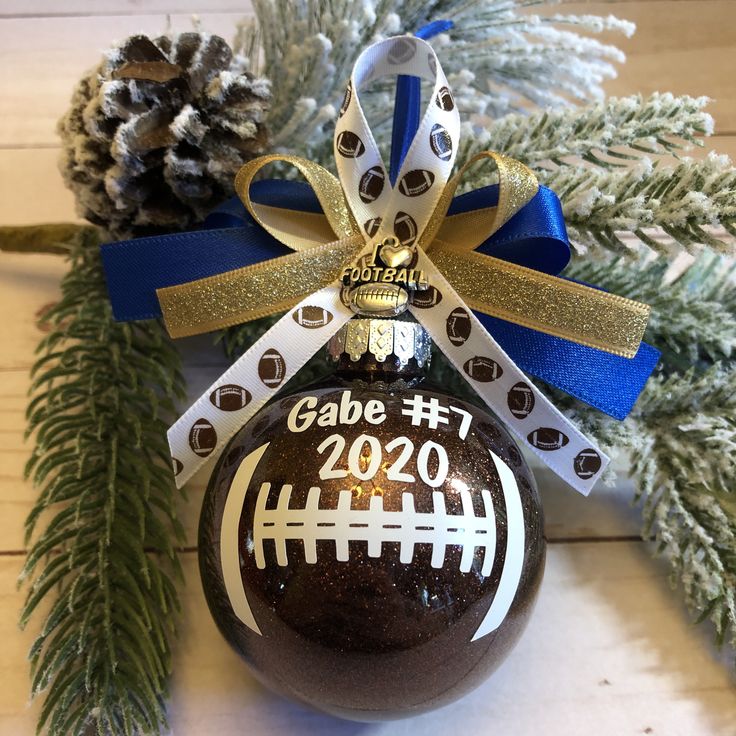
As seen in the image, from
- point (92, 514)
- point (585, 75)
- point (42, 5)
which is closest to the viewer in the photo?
point (92, 514)

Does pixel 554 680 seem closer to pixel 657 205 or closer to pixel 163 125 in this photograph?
pixel 657 205

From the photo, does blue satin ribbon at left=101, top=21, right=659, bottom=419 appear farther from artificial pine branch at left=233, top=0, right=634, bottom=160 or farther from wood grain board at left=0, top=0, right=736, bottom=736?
wood grain board at left=0, top=0, right=736, bottom=736

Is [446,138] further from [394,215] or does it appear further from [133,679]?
[133,679]

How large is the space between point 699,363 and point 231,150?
0.42 meters

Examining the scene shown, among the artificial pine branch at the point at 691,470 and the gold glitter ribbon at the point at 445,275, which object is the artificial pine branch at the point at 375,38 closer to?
the gold glitter ribbon at the point at 445,275

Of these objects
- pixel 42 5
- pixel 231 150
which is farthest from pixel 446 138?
pixel 42 5

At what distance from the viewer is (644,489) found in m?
0.53

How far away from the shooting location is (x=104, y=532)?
482 millimetres

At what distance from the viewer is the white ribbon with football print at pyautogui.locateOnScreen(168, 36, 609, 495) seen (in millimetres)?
445

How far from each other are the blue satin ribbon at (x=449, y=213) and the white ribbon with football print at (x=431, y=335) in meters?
0.04

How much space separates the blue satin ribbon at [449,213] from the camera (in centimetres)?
47

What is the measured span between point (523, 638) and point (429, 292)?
0.28 metres

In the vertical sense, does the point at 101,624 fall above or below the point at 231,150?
below

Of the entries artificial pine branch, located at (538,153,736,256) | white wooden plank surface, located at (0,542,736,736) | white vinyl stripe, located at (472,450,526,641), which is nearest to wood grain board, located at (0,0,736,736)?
white wooden plank surface, located at (0,542,736,736)
